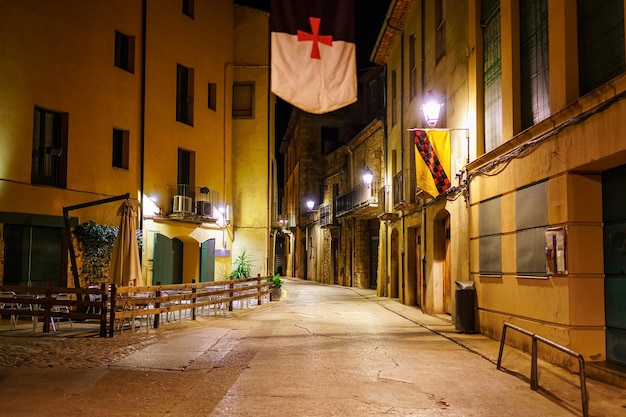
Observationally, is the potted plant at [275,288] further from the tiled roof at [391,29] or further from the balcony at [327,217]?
the balcony at [327,217]

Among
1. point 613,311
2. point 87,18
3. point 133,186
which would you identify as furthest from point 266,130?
point 613,311

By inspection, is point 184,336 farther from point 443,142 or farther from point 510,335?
point 443,142

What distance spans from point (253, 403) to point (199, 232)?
58.5 feet

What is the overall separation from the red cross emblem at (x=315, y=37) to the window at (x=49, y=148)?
10.6m

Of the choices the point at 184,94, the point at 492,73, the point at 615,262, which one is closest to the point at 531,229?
the point at 615,262

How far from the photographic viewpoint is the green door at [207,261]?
24219 mm

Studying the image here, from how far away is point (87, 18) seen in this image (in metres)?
18.2

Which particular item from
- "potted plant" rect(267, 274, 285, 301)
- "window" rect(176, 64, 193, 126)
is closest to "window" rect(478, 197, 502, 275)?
"potted plant" rect(267, 274, 285, 301)

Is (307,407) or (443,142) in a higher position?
(443,142)

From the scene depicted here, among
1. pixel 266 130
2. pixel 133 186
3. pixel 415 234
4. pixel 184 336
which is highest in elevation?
pixel 266 130

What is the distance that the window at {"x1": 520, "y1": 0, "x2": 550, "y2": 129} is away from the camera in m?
10.0

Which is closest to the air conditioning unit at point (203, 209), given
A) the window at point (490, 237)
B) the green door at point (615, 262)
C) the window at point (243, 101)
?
the window at point (243, 101)

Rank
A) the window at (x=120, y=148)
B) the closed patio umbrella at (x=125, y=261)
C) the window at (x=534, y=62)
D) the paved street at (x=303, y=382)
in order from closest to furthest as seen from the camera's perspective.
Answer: the paved street at (x=303, y=382), the window at (x=534, y=62), the closed patio umbrella at (x=125, y=261), the window at (x=120, y=148)

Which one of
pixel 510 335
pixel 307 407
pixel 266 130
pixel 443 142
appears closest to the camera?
pixel 307 407
